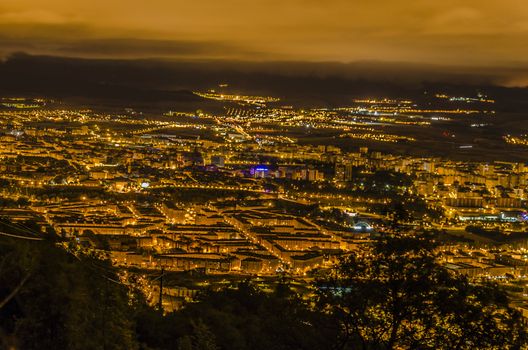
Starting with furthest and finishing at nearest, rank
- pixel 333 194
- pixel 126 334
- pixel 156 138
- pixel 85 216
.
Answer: pixel 156 138, pixel 333 194, pixel 85 216, pixel 126 334

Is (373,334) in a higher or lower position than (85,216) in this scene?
higher

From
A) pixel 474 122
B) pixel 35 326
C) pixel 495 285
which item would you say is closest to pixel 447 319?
pixel 495 285

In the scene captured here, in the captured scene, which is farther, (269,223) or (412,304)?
(269,223)

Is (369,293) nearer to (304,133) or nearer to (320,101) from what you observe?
(304,133)

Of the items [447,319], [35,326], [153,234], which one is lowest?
[153,234]

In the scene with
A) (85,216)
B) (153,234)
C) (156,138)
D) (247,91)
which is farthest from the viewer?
(247,91)

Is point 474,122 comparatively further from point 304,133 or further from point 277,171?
point 277,171

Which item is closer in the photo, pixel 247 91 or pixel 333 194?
pixel 333 194
